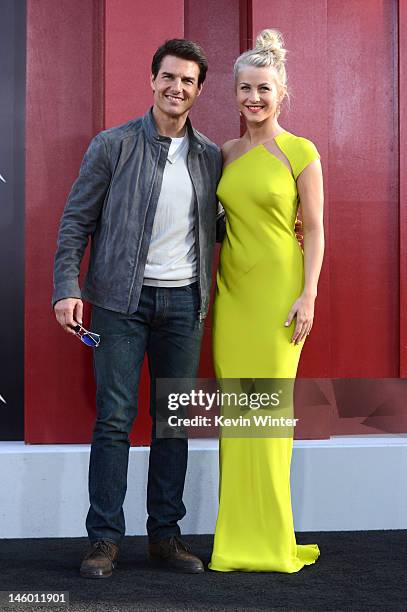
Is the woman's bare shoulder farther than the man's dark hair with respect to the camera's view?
Yes

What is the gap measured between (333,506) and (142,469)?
2.25 ft

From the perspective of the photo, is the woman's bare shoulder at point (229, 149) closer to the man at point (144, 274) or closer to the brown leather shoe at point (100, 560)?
the man at point (144, 274)

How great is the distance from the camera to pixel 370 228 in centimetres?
354

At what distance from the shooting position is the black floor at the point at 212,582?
2.29m

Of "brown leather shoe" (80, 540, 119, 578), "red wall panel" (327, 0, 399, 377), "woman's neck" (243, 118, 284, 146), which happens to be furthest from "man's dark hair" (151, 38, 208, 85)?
"brown leather shoe" (80, 540, 119, 578)

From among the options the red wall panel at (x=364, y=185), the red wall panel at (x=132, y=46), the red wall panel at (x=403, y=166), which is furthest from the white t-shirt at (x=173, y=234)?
the red wall panel at (x=403, y=166)

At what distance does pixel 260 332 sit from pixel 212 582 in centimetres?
72

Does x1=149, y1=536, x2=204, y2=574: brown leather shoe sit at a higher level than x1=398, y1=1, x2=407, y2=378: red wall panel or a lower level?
lower

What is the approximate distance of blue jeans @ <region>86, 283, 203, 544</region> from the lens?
2.60 meters

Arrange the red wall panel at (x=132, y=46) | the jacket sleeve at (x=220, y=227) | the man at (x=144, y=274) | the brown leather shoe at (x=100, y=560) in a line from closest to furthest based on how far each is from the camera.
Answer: the brown leather shoe at (x=100, y=560) < the man at (x=144, y=274) < the jacket sleeve at (x=220, y=227) < the red wall panel at (x=132, y=46)

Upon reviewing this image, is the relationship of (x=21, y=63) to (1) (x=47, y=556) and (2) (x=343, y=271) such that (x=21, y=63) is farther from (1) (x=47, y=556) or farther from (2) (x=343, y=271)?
(1) (x=47, y=556)

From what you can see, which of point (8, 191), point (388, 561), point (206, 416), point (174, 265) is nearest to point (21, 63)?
point (8, 191)

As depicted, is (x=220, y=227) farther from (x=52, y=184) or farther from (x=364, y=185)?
(x=364, y=185)

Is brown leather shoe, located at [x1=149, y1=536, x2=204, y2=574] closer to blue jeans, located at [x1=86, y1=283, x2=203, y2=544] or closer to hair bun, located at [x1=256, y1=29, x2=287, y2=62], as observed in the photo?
blue jeans, located at [x1=86, y1=283, x2=203, y2=544]
